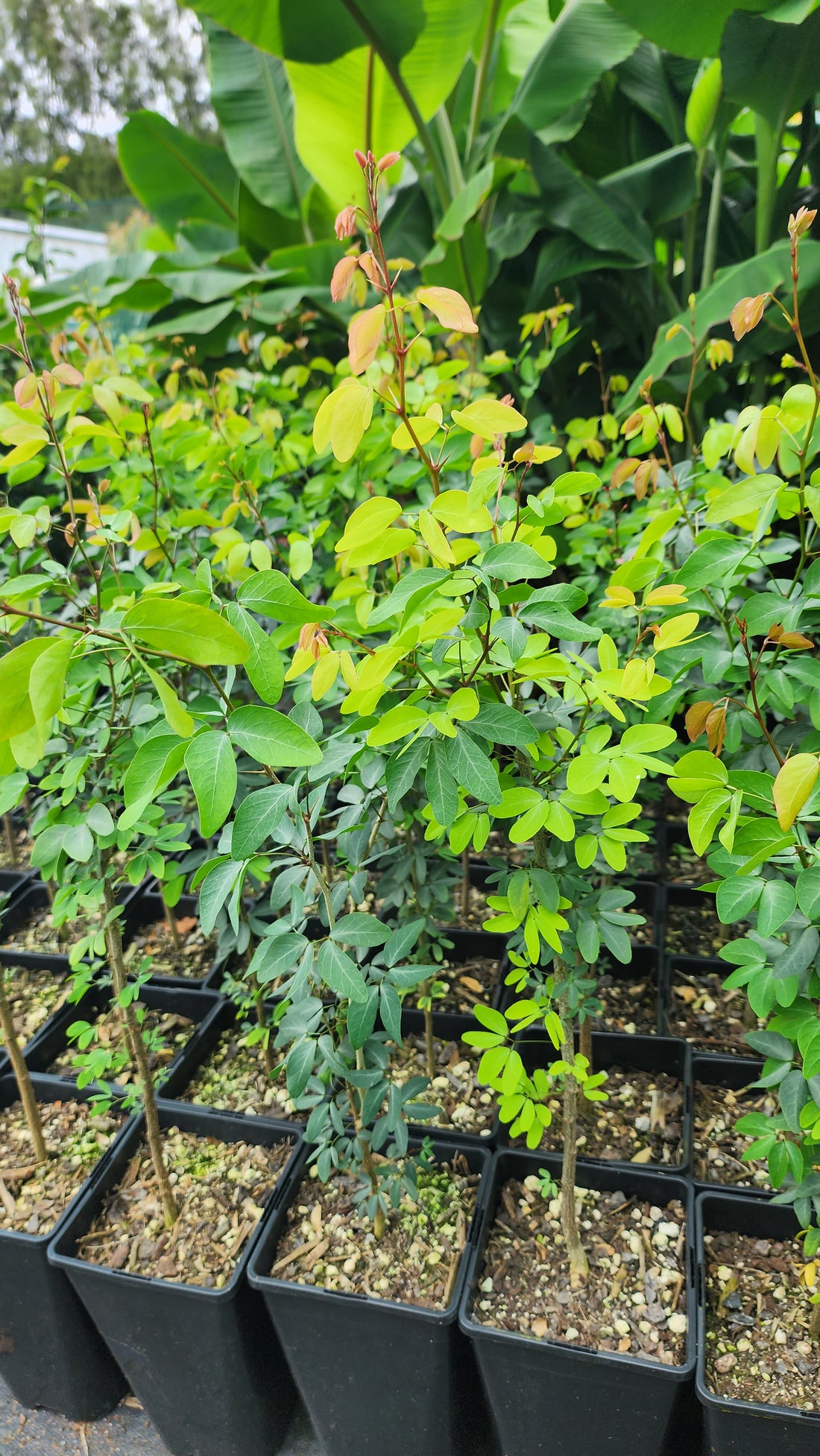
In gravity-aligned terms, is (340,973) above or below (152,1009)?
above

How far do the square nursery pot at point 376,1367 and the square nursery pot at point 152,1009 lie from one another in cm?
41

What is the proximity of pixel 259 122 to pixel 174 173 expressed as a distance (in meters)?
0.44

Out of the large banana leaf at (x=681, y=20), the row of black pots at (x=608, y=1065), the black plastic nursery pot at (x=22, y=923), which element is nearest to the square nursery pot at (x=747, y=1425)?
the row of black pots at (x=608, y=1065)

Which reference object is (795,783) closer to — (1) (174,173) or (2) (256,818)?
(2) (256,818)

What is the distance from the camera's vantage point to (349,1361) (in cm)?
121

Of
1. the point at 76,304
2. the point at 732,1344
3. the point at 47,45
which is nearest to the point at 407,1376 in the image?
the point at 732,1344

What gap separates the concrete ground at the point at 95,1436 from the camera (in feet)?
4.54

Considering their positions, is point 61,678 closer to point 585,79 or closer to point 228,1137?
point 228,1137

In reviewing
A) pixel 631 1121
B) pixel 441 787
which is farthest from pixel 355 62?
pixel 631 1121

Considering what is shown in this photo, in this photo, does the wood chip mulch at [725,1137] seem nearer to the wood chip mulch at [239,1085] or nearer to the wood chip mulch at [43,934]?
the wood chip mulch at [239,1085]

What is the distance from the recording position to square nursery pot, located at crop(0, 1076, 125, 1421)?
134cm

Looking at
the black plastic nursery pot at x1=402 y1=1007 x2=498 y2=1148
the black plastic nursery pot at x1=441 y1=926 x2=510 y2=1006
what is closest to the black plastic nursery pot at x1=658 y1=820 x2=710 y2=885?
the black plastic nursery pot at x1=441 y1=926 x2=510 y2=1006

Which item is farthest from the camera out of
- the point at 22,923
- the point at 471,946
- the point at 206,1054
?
the point at 22,923

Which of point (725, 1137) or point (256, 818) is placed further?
point (725, 1137)
